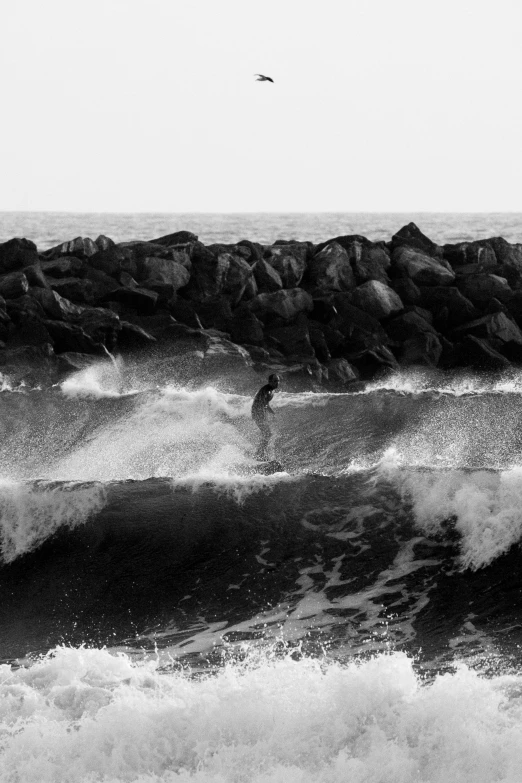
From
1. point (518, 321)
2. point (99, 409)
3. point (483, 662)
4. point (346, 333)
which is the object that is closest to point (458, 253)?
point (518, 321)

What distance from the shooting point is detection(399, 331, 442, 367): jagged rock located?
24.0 m

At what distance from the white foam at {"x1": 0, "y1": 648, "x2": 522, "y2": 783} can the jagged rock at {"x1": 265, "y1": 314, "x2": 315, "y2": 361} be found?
1425cm

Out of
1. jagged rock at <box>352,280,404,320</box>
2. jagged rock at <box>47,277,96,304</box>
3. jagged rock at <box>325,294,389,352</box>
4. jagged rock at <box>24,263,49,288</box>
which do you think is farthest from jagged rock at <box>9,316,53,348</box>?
jagged rock at <box>352,280,404,320</box>

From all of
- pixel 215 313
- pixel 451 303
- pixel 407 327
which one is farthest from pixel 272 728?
pixel 451 303

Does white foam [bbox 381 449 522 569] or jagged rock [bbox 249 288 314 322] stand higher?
jagged rock [bbox 249 288 314 322]

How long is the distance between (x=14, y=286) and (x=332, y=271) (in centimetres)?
818

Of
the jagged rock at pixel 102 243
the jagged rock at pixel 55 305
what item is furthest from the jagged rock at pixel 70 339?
the jagged rock at pixel 102 243

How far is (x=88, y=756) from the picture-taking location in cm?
890

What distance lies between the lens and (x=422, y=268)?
28.7 meters

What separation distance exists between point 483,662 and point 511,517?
3.09 meters

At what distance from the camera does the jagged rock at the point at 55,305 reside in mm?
25453

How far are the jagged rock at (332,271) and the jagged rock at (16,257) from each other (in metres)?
7.56

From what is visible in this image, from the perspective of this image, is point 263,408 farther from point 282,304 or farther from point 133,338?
point 282,304

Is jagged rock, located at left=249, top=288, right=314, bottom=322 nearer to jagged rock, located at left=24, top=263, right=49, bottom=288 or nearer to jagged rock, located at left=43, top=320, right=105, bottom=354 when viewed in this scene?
jagged rock, located at left=43, top=320, right=105, bottom=354
